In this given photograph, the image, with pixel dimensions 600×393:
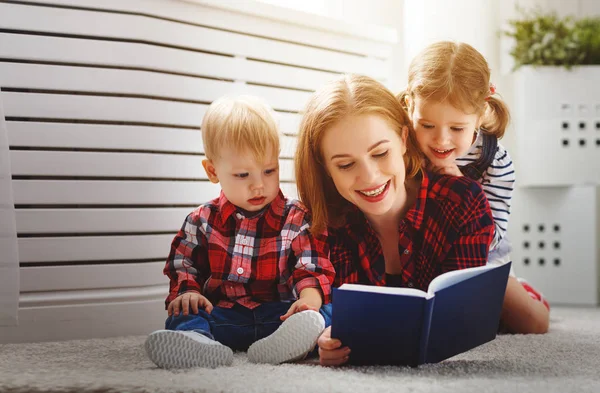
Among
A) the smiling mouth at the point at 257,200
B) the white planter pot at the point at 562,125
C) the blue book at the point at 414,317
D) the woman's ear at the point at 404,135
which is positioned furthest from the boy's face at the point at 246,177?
the white planter pot at the point at 562,125

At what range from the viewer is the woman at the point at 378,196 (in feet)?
4.36

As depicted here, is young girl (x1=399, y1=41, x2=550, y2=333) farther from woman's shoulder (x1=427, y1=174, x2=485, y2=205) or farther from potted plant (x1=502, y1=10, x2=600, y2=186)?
potted plant (x1=502, y1=10, x2=600, y2=186)

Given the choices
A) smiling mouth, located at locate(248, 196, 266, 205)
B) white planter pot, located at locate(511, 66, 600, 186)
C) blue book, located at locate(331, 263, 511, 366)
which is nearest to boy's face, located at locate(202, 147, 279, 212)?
smiling mouth, located at locate(248, 196, 266, 205)

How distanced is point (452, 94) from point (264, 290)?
57 cm

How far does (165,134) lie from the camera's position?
1.67 metres

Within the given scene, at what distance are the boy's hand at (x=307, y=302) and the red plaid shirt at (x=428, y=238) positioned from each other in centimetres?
12

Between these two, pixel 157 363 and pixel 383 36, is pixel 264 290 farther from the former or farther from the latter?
pixel 383 36

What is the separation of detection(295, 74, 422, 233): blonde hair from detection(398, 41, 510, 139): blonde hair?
0.28 ft

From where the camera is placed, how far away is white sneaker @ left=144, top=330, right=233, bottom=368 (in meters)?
1.13

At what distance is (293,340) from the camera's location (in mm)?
1193

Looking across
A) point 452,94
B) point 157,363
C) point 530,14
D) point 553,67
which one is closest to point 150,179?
point 157,363

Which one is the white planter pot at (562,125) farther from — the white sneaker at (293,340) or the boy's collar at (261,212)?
the white sneaker at (293,340)

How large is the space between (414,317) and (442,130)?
49 centimetres

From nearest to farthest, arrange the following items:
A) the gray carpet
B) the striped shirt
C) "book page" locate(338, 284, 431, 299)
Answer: the gray carpet → "book page" locate(338, 284, 431, 299) → the striped shirt
